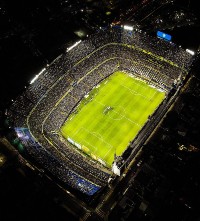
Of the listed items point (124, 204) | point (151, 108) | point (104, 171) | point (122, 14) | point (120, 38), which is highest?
point (122, 14)

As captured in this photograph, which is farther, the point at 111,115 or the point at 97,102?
the point at 97,102

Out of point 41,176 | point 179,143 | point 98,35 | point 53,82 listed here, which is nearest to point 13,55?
point 53,82

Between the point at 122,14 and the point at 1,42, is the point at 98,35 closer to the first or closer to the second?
the point at 122,14

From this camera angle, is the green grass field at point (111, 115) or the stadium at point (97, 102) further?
the green grass field at point (111, 115)

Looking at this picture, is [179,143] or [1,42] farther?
[1,42]

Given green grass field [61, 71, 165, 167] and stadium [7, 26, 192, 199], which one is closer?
stadium [7, 26, 192, 199]
